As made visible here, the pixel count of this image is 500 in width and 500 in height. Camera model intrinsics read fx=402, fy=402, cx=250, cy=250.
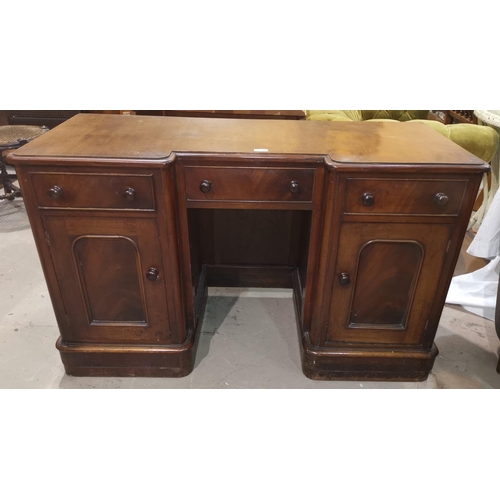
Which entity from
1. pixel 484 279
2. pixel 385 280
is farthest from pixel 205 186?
pixel 484 279

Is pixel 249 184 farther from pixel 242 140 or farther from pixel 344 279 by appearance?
pixel 344 279

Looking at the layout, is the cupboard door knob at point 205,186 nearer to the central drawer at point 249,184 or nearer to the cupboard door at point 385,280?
the central drawer at point 249,184

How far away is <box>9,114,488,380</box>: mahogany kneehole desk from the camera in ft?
4.12

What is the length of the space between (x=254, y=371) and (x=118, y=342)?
0.55 m

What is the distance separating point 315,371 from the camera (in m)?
1.60

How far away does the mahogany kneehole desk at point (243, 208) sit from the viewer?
1.26m

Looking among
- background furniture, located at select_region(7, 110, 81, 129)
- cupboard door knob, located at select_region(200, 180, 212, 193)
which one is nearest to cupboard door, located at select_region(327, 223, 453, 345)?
cupboard door knob, located at select_region(200, 180, 212, 193)

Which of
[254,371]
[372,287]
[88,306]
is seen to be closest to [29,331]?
[88,306]

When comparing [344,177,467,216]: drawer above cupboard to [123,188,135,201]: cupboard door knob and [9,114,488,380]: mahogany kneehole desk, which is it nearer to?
[9,114,488,380]: mahogany kneehole desk

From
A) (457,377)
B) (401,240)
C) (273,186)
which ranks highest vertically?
(273,186)

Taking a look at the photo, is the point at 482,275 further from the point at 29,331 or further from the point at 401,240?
the point at 29,331

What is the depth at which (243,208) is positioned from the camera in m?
1.34

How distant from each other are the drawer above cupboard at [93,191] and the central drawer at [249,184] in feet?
0.49

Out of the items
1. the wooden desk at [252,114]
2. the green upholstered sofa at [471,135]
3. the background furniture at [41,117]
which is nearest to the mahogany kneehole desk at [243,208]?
the green upholstered sofa at [471,135]
